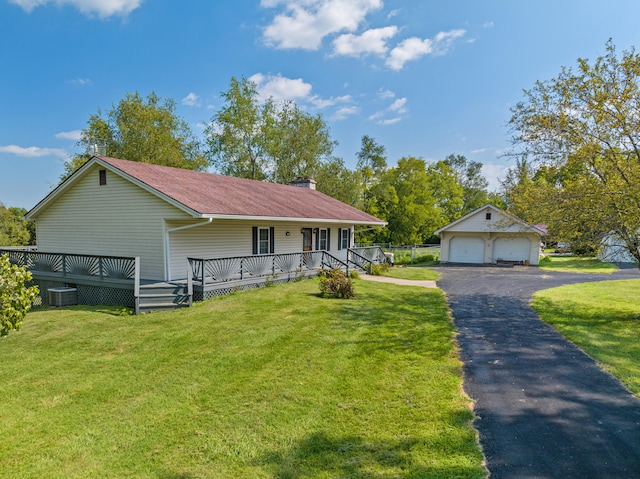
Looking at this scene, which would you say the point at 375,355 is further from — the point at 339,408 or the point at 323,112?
the point at 323,112

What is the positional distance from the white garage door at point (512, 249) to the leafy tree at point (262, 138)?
19.9 metres

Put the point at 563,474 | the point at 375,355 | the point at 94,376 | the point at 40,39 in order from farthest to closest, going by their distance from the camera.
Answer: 1. the point at 40,39
2. the point at 375,355
3. the point at 94,376
4. the point at 563,474

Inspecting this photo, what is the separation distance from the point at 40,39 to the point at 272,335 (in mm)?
26728

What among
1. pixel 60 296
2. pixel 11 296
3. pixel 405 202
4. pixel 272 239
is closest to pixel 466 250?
pixel 405 202

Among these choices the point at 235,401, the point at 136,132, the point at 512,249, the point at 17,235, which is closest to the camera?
the point at 235,401

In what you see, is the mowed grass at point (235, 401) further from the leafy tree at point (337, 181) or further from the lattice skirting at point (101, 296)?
the leafy tree at point (337, 181)

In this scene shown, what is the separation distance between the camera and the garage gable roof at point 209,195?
11.7 m

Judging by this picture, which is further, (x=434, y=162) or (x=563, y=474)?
(x=434, y=162)

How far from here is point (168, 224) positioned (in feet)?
39.1

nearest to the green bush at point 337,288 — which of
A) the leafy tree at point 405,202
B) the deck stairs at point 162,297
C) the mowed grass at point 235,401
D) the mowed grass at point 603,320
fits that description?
the mowed grass at point 235,401

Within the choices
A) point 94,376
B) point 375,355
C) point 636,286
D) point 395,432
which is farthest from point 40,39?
point 636,286

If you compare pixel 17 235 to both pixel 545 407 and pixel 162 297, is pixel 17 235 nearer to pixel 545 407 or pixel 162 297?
pixel 162 297

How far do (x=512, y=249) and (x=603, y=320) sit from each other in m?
19.8

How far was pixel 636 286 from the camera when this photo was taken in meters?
15.4
